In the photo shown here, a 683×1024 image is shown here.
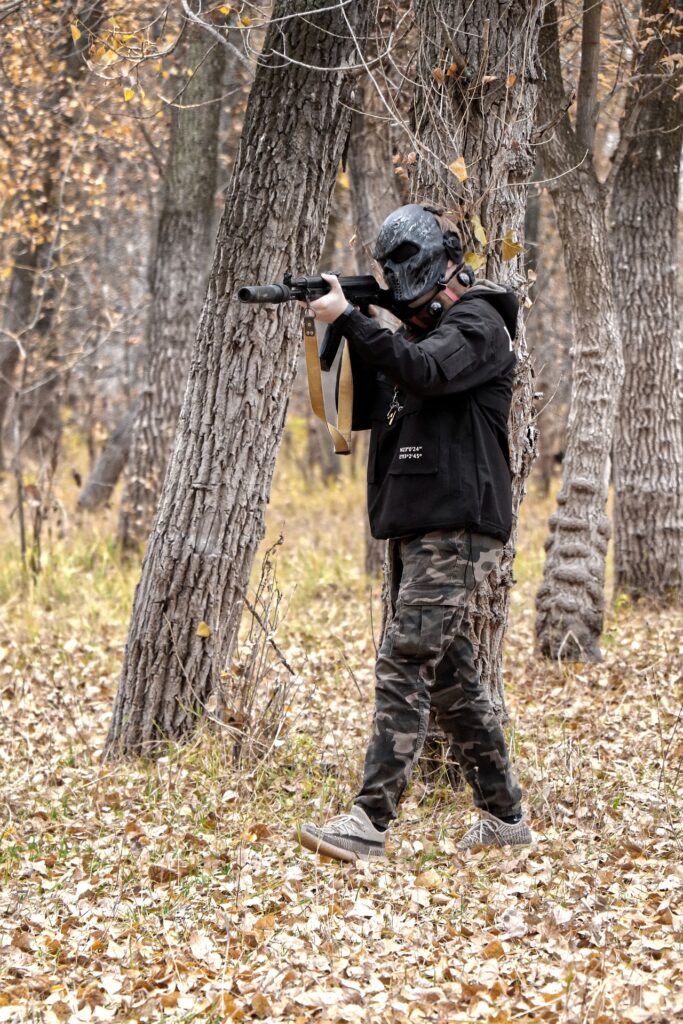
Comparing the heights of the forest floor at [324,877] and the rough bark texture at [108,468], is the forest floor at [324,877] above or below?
below

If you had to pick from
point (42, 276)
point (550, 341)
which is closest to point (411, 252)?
point (42, 276)

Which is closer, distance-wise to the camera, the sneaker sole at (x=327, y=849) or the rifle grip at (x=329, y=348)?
the sneaker sole at (x=327, y=849)

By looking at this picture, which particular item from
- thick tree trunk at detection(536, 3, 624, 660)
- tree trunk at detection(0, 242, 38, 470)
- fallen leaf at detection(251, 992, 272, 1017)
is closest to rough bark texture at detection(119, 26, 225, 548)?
tree trunk at detection(0, 242, 38, 470)

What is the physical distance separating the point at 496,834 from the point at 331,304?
2172 millimetres

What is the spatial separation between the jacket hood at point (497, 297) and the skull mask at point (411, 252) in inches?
5.3

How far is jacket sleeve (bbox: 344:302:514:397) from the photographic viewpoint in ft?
12.3

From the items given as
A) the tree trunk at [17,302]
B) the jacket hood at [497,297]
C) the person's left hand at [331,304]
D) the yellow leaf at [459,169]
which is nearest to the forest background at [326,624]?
the yellow leaf at [459,169]

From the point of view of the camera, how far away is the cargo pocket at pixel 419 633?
13.3 feet

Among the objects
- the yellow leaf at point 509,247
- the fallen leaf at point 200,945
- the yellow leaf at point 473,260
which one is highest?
the yellow leaf at point 509,247

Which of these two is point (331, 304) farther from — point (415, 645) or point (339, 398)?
point (415, 645)

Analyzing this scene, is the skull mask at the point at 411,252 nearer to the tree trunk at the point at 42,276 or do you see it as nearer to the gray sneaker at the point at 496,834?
the gray sneaker at the point at 496,834

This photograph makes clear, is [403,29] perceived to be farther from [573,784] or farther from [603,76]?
[573,784]

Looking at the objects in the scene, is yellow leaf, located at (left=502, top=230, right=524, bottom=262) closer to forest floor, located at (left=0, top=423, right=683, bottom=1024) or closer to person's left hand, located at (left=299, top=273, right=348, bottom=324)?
person's left hand, located at (left=299, top=273, right=348, bottom=324)

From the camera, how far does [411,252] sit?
4086 millimetres
